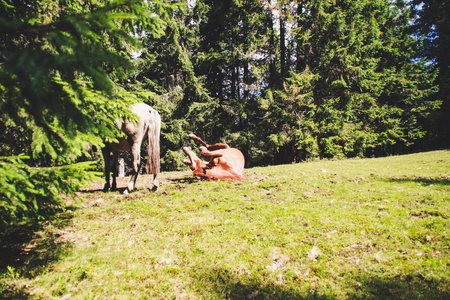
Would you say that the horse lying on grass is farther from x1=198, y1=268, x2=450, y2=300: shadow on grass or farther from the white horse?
x1=198, y1=268, x2=450, y2=300: shadow on grass

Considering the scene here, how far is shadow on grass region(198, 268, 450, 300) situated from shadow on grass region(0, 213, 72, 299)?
6.18 ft

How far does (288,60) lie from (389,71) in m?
8.15

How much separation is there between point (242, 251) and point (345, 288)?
1201mm

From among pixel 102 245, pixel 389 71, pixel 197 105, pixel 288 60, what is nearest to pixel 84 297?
pixel 102 245

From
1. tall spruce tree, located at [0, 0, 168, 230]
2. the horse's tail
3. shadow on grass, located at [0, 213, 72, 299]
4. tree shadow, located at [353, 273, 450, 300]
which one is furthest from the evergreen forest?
tree shadow, located at [353, 273, 450, 300]

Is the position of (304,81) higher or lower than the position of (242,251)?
higher

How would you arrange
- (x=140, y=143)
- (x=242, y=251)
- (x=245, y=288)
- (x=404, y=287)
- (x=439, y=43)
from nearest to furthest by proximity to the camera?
(x=404, y=287)
(x=245, y=288)
(x=242, y=251)
(x=140, y=143)
(x=439, y=43)

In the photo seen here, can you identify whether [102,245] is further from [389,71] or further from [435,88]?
[435,88]

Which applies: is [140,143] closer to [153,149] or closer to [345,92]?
[153,149]

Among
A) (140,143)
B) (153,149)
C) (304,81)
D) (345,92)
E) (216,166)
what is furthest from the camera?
(345,92)

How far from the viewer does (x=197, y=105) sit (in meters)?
16.4

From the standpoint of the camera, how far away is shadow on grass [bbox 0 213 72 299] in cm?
217

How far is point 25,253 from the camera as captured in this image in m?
2.68

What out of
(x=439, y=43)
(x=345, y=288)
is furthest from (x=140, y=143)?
(x=439, y=43)
